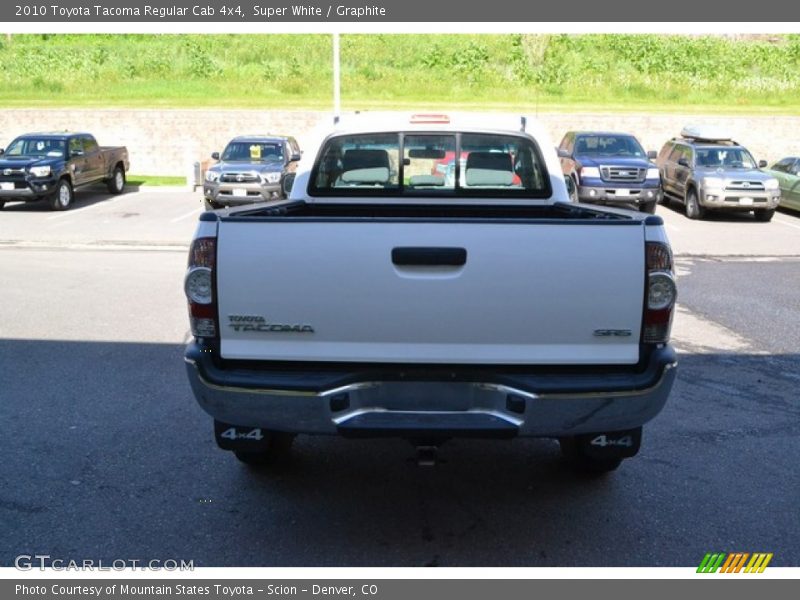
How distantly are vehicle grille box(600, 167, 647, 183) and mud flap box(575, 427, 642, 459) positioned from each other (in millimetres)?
15433

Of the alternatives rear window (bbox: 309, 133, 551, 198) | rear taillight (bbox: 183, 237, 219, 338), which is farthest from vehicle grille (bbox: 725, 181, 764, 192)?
rear taillight (bbox: 183, 237, 219, 338)

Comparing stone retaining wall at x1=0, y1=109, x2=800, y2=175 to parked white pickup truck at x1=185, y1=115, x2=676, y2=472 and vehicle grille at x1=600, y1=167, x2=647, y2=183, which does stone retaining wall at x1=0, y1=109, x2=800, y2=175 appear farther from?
parked white pickup truck at x1=185, y1=115, x2=676, y2=472

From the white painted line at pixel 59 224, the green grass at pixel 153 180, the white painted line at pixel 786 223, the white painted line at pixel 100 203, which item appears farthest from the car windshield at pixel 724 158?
the green grass at pixel 153 180

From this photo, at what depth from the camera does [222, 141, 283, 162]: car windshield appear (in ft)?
67.4

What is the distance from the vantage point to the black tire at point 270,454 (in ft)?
17.0

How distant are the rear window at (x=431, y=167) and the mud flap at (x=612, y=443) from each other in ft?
7.04

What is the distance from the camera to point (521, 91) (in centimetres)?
3566

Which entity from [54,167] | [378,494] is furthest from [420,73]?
[378,494]

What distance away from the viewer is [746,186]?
Answer: 1914cm

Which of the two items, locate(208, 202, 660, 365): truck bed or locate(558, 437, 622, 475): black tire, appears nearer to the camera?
locate(208, 202, 660, 365): truck bed

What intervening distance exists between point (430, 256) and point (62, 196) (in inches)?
740

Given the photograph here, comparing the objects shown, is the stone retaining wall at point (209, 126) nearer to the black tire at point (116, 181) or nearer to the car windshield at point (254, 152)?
the black tire at point (116, 181)

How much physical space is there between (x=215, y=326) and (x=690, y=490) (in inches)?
116

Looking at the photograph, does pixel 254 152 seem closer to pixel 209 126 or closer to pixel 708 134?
pixel 209 126
